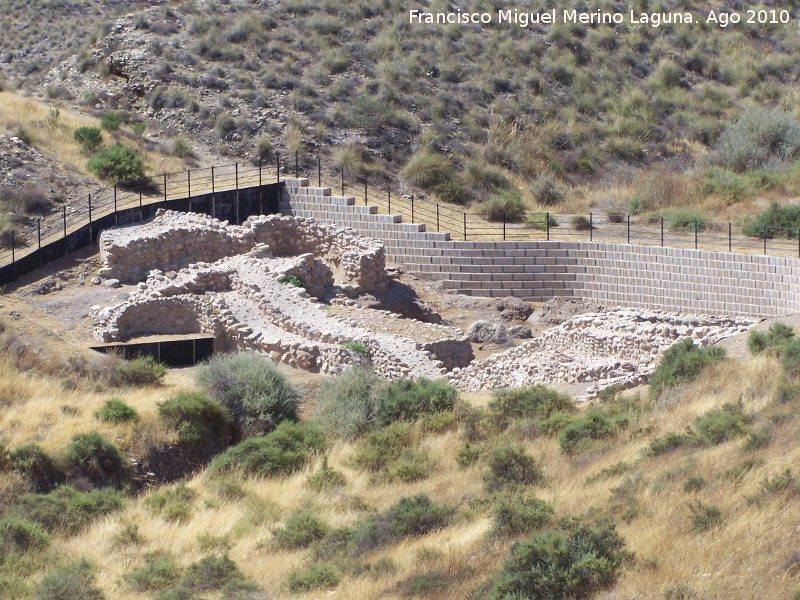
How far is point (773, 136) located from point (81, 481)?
28.2m

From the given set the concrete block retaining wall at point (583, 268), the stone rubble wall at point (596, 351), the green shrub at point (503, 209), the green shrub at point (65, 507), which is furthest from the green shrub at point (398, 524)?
the green shrub at point (503, 209)

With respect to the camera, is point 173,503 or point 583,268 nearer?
point 173,503

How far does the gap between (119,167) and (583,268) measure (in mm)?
11824

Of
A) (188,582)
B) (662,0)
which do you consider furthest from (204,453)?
(662,0)

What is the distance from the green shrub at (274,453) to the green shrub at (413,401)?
1239 mm

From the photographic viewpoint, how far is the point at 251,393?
22188 mm

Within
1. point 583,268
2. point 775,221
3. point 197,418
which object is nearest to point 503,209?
point 583,268

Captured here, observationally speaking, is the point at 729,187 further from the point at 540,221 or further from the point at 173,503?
the point at 173,503

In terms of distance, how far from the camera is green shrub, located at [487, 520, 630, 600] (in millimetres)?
12516

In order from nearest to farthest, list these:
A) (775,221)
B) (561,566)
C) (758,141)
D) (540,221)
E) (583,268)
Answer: (561,566) → (583,268) → (775,221) → (540,221) → (758,141)

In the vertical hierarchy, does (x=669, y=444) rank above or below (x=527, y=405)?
above

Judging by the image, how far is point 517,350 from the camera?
26438 mm

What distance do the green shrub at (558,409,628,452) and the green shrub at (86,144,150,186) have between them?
56.4ft

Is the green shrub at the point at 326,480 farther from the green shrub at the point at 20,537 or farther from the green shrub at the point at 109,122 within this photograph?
the green shrub at the point at 109,122
